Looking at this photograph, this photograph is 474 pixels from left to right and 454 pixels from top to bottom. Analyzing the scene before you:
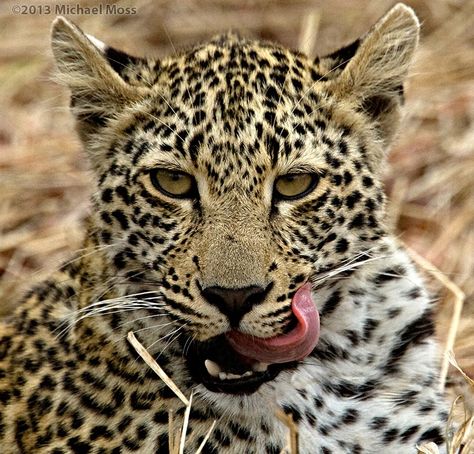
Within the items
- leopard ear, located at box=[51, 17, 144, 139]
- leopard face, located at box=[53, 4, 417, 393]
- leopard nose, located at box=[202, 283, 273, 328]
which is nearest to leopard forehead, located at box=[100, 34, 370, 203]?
leopard face, located at box=[53, 4, 417, 393]

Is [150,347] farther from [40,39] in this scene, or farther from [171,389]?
[40,39]

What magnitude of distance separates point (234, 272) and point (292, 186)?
0.73 metres

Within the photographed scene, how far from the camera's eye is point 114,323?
676 centimetres

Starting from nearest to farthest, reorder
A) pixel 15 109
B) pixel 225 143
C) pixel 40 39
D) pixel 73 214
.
Answer: pixel 225 143, pixel 73 214, pixel 15 109, pixel 40 39

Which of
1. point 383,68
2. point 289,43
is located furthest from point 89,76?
point 289,43

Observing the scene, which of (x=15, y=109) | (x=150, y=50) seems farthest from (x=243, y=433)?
(x=150, y=50)

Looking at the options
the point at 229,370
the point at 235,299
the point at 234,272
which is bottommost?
the point at 229,370

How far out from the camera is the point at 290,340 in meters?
6.07

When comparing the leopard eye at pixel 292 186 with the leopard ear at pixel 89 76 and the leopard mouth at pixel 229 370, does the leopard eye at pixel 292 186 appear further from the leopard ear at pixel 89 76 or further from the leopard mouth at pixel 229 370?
the leopard ear at pixel 89 76

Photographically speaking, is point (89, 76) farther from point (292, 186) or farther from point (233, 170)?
point (292, 186)

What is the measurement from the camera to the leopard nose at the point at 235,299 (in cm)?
580

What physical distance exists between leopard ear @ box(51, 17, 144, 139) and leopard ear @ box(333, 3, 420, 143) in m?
1.15

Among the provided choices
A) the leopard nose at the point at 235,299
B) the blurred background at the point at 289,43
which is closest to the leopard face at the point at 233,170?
the leopard nose at the point at 235,299

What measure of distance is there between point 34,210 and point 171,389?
183 inches
